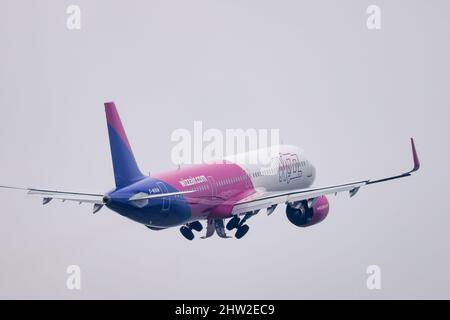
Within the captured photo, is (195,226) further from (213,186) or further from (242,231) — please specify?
(213,186)

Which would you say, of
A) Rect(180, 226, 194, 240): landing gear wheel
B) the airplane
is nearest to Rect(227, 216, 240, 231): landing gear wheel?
the airplane

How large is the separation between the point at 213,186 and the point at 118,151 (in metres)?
9.09

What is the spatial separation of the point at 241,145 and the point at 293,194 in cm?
1846

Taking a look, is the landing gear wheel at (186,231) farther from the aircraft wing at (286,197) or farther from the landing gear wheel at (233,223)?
the aircraft wing at (286,197)

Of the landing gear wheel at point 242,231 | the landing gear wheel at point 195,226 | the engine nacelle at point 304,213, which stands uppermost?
the engine nacelle at point 304,213

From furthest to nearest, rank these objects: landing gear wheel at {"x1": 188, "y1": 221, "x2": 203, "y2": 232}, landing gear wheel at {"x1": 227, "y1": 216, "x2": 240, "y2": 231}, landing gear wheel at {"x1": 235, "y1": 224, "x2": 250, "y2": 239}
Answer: landing gear wheel at {"x1": 188, "y1": 221, "x2": 203, "y2": 232} → landing gear wheel at {"x1": 227, "y1": 216, "x2": 240, "y2": 231} → landing gear wheel at {"x1": 235, "y1": 224, "x2": 250, "y2": 239}

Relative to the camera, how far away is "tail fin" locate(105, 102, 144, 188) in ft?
354

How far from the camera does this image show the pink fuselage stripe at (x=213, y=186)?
365 ft

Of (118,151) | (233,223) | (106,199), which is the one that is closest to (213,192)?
(233,223)

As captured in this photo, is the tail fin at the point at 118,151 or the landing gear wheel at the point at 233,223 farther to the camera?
the landing gear wheel at the point at 233,223

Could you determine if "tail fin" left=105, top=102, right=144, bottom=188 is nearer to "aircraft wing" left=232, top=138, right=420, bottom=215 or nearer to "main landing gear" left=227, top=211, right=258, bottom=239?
"aircraft wing" left=232, top=138, right=420, bottom=215

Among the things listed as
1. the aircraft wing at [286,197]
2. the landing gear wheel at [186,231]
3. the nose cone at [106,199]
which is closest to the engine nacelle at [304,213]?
the aircraft wing at [286,197]

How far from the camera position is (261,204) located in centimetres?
11506

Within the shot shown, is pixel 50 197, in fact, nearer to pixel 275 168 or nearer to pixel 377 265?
pixel 275 168
